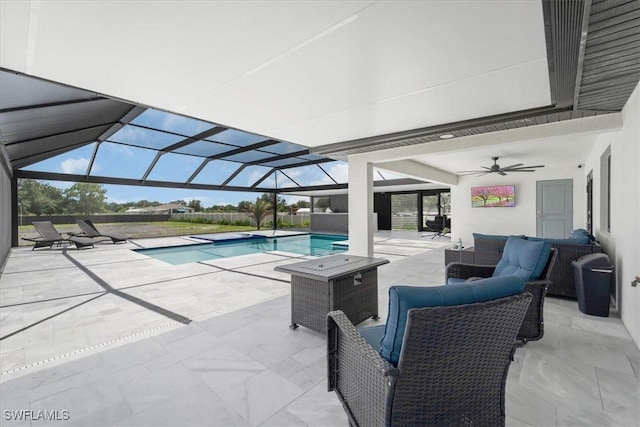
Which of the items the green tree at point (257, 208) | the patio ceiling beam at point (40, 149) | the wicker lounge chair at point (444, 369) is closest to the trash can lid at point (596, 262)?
the wicker lounge chair at point (444, 369)

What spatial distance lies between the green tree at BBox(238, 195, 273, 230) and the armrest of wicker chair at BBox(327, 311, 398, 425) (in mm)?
15768

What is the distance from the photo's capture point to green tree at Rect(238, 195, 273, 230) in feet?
55.7

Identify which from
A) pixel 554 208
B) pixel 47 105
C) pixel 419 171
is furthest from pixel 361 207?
pixel 554 208

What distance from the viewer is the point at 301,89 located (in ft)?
9.23

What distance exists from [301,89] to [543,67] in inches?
80.3

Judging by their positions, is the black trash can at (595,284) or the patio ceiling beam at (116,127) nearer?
the black trash can at (595,284)

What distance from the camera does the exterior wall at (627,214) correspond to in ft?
8.45

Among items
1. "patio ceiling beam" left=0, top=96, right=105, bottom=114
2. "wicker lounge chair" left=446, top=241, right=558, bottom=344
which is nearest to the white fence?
"patio ceiling beam" left=0, top=96, right=105, bottom=114

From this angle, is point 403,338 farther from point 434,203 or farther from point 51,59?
point 434,203

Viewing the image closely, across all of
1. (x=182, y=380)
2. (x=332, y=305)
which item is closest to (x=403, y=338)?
(x=332, y=305)

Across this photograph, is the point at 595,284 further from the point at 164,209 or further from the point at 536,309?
the point at 164,209

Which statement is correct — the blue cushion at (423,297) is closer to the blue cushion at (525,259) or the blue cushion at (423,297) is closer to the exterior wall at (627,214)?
the blue cushion at (525,259)

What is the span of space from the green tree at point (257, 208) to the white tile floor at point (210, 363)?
41.6ft

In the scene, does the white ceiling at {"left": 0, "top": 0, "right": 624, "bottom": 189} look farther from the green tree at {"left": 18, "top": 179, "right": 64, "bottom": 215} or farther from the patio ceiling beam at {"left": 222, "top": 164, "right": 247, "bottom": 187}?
the green tree at {"left": 18, "top": 179, "right": 64, "bottom": 215}
